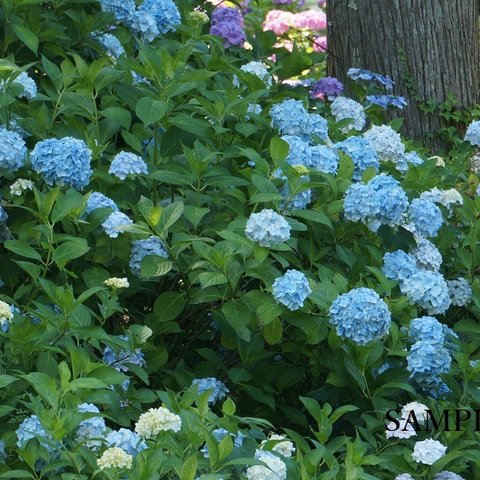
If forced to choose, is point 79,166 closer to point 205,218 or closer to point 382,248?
point 205,218

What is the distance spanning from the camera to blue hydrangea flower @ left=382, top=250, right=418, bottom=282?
3.25 meters

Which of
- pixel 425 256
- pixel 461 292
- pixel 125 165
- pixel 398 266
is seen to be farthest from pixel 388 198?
pixel 125 165

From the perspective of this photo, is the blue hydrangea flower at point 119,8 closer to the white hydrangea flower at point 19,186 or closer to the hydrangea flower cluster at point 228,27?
the hydrangea flower cluster at point 228,27

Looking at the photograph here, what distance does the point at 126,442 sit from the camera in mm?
2381

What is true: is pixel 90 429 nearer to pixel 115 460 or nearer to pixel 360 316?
pixel 115 460

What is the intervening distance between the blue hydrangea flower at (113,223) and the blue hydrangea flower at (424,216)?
88 centimetres

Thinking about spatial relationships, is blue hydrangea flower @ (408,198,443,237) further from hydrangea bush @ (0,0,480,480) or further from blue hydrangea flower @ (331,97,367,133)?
blue hydrangea flower @ (331,97,367,133)

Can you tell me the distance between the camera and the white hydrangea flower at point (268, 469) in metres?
2.32

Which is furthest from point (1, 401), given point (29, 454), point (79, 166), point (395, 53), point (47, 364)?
point (395, 53)

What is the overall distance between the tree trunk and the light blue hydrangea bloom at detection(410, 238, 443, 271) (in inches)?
77.8

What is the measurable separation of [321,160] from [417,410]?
2.75 ft

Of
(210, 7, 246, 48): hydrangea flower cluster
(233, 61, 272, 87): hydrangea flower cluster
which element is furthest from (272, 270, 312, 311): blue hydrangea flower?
(210, 7, 246, 48): hydrangea flower cluster

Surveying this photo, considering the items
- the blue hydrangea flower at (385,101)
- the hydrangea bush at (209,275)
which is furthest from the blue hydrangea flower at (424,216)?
the blue hydrangea flower at (385,101)

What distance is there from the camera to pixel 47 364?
262cm
